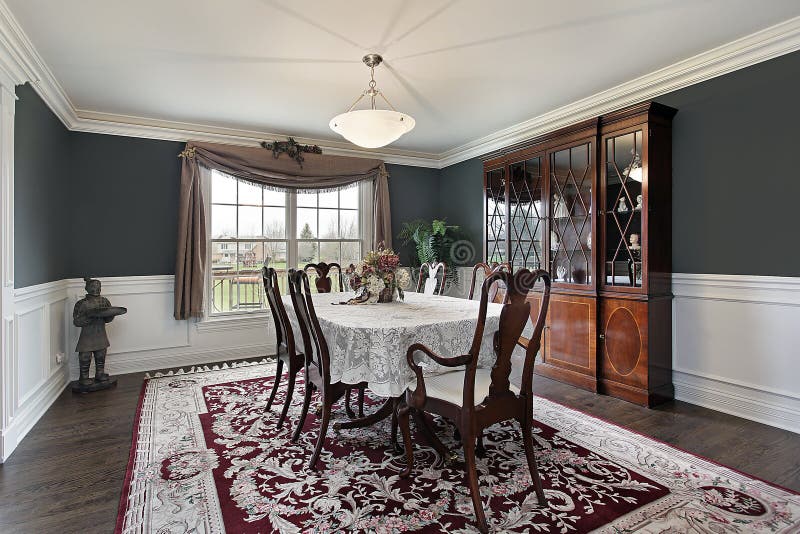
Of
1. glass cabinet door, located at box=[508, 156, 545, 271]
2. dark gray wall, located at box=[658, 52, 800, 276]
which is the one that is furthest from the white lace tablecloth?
dark gray wall, located at box=[658, 52, 800, 276]

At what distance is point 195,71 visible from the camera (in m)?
3.40

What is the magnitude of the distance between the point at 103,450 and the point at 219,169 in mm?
3185

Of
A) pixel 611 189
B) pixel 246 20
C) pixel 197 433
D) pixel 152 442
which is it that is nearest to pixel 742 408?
pixel 611 189

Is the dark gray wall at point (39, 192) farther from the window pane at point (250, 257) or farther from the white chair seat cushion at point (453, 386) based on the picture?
the white chair seat cushion at point (453, 386)

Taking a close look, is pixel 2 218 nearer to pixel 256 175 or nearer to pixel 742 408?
pixel 256 175

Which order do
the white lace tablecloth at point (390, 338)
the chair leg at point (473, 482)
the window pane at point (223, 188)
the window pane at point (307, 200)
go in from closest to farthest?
1. the chair leg at point (473, 482)
2. the white lace tablecloth at point (390, 338)
3. the window pane at point (223, 188)
4. the window pane at point (307, 200)

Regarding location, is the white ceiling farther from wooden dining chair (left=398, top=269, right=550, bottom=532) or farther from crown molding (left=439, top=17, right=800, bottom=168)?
wooden dining chair (left=398, top=269, right=550, bottom=532)

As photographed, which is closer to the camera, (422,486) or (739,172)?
(422,486)

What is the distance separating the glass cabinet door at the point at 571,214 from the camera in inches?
149

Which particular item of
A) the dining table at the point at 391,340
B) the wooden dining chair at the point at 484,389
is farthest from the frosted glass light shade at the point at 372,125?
the wooden dining chair at the point at 484,389

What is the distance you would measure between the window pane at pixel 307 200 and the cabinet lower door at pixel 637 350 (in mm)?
3662

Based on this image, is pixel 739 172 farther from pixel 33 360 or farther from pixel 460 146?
pixel 33 360

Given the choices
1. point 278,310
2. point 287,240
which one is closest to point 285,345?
point 278,310

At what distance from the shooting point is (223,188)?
5.09 m
